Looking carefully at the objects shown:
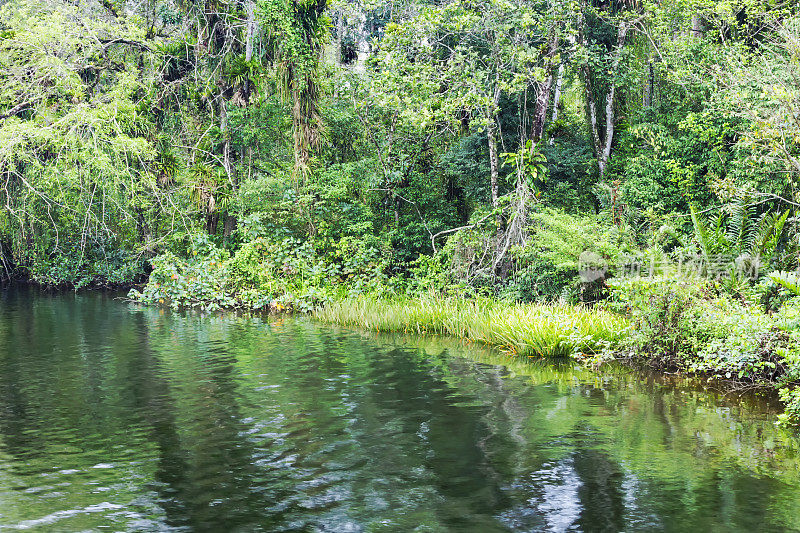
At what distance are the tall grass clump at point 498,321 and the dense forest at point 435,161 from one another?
83mm

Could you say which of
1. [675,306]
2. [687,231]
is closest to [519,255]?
[687,231]

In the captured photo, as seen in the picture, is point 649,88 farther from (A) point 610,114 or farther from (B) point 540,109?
(B) point 540,109

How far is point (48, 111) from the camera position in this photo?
65.5ft

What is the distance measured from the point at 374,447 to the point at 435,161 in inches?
595

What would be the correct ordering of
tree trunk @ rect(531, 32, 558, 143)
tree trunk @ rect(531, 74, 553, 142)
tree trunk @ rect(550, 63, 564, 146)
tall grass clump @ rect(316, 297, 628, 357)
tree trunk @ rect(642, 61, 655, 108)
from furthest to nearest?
tree trunk @ rect(642, 61, 655, 108)
tree trunk @ rect(550, 63, 564, 146)
tree trunk @ rect(531, 74, 553, 142)
tree trunk @ rect(531, 32, 558, 143)
tall grass clump @ rect(316, 297, 628, 357)

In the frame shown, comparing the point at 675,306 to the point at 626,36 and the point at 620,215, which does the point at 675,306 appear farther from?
the point at 626,36

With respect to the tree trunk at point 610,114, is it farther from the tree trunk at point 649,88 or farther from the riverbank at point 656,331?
the riverbank at point 656,331

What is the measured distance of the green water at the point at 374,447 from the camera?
237 inches

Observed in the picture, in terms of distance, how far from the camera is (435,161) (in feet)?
72.3

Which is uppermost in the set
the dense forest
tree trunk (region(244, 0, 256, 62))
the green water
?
tree trunk (region(244, 0, 256, 62))

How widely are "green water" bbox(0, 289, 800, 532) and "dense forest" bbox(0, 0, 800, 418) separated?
220 centimetres

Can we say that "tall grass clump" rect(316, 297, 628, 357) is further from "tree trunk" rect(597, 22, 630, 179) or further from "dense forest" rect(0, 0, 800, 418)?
"tree trunk" rect(597, 22, 630, 179)

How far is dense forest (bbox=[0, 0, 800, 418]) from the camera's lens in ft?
43.8

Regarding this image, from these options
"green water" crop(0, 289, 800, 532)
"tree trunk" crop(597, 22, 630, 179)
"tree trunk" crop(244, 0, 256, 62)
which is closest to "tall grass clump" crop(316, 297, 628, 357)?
"green water" crop(0, 289, 800, 532)
